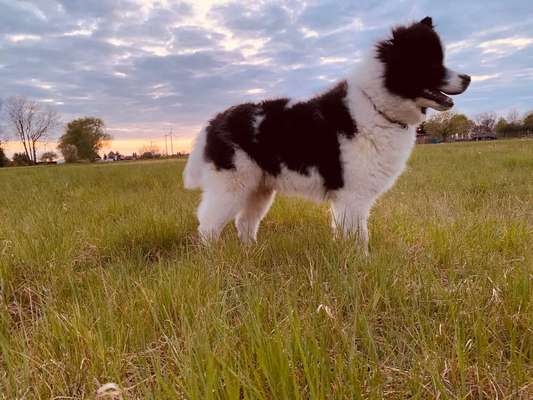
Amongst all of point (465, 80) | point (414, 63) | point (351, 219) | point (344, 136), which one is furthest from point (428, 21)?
point (351, 219)

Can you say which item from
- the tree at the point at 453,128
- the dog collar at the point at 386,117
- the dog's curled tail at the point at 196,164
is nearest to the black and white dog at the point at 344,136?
the dog collar at the point at 386,117

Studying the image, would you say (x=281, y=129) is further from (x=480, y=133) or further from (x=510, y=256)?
(x=480, y=133)

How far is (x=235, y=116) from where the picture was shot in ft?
11.2

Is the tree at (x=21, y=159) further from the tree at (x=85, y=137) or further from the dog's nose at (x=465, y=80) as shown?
the dog's nose at (x=465, y=80)

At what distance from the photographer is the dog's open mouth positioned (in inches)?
118

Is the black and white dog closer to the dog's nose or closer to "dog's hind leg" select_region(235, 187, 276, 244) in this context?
the dog's nose

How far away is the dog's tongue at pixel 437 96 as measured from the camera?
118 inches

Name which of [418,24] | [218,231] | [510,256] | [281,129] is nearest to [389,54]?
[418,24]

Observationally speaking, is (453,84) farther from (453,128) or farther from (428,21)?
(453,128)

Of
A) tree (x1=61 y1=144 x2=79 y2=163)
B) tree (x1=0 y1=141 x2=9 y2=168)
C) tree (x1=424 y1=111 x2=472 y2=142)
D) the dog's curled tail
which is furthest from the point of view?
tree (x1=424 y1=111 x2=472 y2=142)

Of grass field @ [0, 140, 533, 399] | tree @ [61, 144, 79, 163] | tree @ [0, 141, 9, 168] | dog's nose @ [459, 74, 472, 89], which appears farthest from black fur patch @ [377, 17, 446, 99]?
tree @ [61, 144, 79, 163]

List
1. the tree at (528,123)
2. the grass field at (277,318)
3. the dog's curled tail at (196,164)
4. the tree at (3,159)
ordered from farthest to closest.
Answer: the tree at (528,123), the tree at (3,159), the dog's curled tail at (196,164), the grass field at (277,318)

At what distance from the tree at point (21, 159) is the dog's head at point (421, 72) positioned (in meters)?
68.5

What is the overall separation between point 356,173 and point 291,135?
71cm
